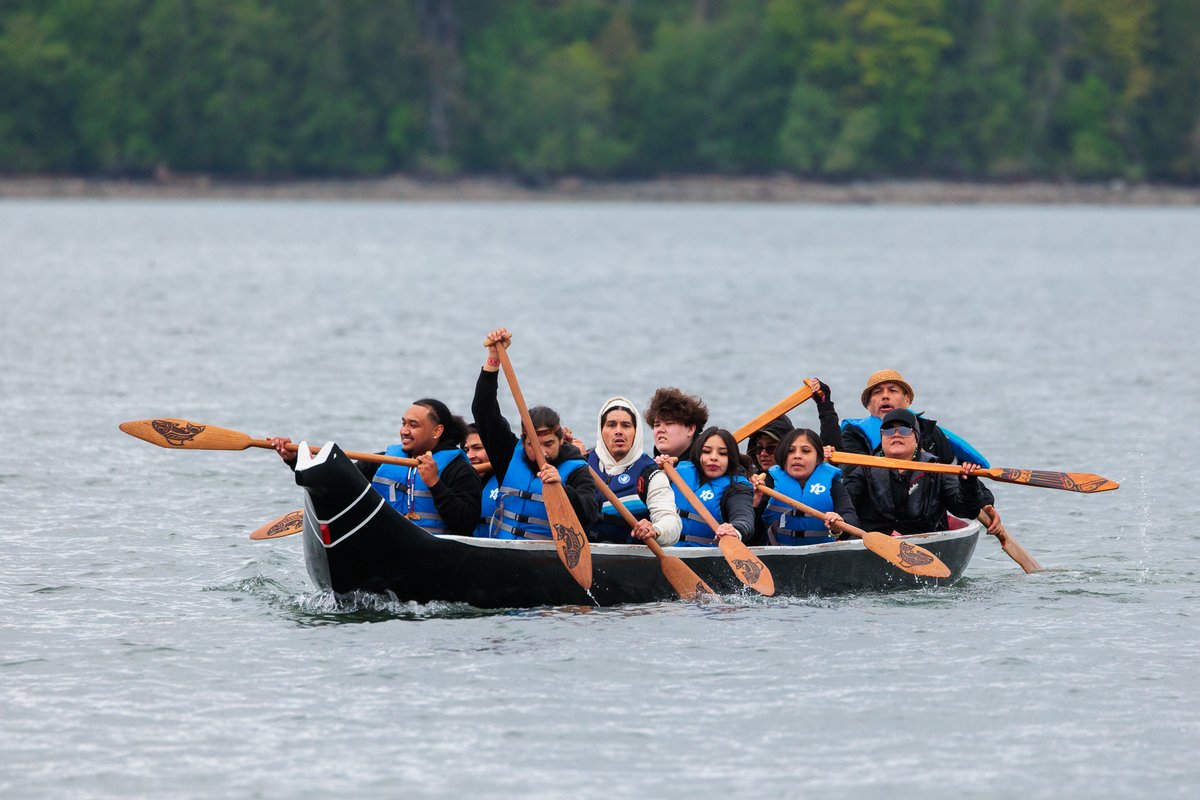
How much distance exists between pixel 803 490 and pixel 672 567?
3.57 ft

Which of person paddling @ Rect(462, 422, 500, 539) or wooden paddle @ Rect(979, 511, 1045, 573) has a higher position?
person paddling @ Rect(462, 422, 500, 539)

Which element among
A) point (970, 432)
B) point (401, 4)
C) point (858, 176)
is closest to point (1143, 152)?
point (858, 176)

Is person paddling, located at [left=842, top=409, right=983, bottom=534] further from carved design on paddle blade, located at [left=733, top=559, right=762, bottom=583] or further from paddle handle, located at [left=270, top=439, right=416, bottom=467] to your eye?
paddle handle, located at [left=270, top=439, right=416, bottom=467]

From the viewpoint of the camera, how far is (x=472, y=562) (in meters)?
10.5

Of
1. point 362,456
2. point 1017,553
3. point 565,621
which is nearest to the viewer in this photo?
point 565,621

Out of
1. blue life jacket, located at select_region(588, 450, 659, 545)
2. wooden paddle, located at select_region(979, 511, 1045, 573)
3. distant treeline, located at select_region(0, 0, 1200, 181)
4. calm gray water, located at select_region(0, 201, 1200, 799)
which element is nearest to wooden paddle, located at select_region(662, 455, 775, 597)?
calm gray water, located at select_region(0, 201, 1200, 799)

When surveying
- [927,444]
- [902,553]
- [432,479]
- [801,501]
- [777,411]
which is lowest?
[902,553]

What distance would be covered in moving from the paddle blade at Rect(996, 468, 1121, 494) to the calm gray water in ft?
2.34

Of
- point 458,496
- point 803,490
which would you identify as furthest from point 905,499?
point 458,496

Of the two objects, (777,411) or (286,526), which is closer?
(286,526)

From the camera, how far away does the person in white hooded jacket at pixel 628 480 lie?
35.6 ft

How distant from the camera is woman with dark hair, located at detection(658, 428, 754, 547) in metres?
11.1

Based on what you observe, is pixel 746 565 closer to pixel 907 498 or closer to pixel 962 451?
pixel 907 498

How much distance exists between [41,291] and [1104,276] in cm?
2790
